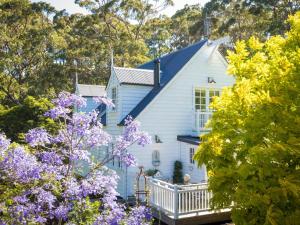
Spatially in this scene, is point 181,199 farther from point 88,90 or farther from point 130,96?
point 88,90

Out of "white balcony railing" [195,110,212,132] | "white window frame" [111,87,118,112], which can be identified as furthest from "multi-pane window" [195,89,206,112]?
"white window frame" [111,87,118,112]

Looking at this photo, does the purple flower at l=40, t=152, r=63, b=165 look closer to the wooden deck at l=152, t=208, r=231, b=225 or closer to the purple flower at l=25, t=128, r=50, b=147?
the purple flower at l=25, t=128, r=50, b=147

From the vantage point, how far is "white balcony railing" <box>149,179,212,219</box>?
11492 mm

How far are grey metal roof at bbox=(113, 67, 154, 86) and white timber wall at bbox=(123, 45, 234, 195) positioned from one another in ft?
5.66

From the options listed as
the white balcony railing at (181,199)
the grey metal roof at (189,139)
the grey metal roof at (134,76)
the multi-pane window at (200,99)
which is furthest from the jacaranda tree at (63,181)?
the multi-pane window at (200,99)

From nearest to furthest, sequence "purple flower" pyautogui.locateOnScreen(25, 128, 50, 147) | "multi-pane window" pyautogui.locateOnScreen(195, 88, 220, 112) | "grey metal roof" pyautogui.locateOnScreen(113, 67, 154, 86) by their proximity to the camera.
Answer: "purple flower" pyautogui.locateOnScreen(25, 128, 50, 147) < "grey metal roof" pyautogui.locateOnScreen(113, 67, 154, 86) < "multi-pane window" pyautogui.locateOnScreen(195, 88, 220, 112)

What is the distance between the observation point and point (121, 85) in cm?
1705

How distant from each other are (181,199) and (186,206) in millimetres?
446

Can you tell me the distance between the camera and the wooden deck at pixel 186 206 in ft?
37.7

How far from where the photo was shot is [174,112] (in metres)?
16.8

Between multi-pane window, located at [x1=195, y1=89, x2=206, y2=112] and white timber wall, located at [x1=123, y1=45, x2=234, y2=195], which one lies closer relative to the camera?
white timber wall, located at [x1=123, y1=45, x2=234, y2=195]

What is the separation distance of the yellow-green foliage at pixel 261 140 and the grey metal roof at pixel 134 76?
9.77m

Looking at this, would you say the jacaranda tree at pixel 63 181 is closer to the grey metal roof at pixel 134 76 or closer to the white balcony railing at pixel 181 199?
the white balcony railing at pixel 181 199

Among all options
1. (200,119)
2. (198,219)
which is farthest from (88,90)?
(198,219)
